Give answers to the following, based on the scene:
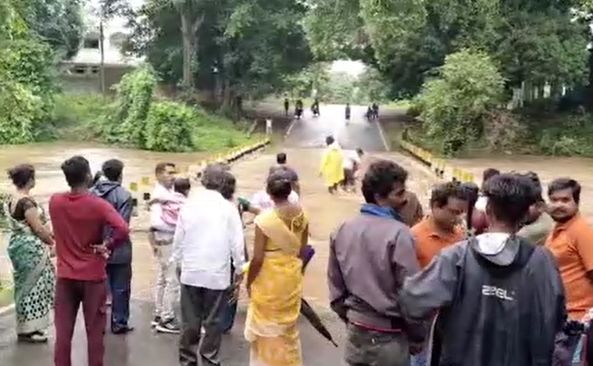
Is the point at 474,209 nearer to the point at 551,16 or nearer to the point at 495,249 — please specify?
the point at 495,249

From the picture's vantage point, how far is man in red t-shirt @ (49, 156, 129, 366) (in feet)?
19.1

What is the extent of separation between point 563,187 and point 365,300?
1260 millimetres

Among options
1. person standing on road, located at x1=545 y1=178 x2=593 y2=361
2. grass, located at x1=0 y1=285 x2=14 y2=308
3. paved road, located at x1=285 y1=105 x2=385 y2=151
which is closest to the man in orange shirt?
person standing on road, located at x1=545 y1=178 x2=593 y2=361

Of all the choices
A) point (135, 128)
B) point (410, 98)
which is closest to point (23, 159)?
point (135, 128)

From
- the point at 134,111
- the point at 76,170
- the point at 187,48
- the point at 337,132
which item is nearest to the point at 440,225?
the point at 76,170

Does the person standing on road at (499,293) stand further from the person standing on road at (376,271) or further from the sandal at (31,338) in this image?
the sandal at (31,338)

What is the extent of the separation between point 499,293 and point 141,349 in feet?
15.1

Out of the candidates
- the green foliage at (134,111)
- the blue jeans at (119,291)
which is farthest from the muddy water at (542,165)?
the blue jeans at (119,291)

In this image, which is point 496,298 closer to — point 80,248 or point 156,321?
point 80,248

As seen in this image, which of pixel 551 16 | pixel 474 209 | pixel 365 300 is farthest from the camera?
pixel 551 16

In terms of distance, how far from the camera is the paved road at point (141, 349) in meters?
7.02

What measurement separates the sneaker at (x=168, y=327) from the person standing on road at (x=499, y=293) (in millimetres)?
4727

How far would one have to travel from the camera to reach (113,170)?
746cm

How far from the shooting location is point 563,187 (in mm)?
4727
